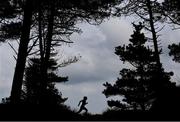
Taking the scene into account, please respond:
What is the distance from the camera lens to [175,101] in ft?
51.0

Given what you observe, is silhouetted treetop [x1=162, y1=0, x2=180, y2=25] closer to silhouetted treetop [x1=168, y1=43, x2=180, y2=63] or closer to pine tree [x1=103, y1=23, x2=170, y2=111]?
silhouetted treetop [x1=168, y1=43, x2=180, y2=63]

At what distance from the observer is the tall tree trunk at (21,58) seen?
17.6m

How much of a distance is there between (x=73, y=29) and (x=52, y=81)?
16.5 metres

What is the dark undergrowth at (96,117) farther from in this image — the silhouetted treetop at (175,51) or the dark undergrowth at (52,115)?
the silhouetted treetop at (175,51)

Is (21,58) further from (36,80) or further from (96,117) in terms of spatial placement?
(36,80)

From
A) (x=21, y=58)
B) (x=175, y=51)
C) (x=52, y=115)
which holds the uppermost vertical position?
(x=175, y=51)

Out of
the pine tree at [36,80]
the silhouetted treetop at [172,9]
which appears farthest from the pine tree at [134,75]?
the silhouetted treetop at [172,9]

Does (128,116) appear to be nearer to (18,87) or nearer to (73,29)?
(18,87)

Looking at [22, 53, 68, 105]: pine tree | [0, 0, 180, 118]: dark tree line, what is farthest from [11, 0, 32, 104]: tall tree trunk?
[22, 53, 68, 105]: pine tree

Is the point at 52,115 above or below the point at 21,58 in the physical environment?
below

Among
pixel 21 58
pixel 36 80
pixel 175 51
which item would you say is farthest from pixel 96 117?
pixel 36 80

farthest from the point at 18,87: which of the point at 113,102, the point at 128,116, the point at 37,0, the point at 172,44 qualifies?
the point at 113,102

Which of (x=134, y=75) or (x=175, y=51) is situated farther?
(x=134, y=75)

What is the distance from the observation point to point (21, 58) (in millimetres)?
18141
